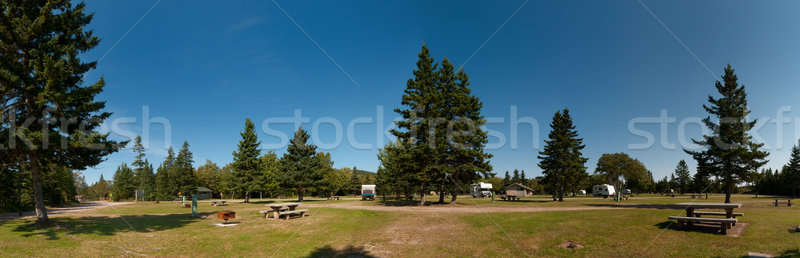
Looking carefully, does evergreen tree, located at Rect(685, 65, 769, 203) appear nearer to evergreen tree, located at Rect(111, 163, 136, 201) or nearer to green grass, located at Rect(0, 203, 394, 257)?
green grass, located at Rect(0, 203, 394, 257)

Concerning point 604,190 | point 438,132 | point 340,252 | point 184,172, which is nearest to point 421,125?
point 438,132

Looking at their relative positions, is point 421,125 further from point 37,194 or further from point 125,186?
point 125,186

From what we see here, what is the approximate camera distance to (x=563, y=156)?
41500 millimetres

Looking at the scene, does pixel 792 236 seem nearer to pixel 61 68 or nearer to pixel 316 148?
pixel 61 68

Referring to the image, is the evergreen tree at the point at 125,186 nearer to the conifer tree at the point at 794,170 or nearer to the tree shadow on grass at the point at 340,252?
the tree shadow on grass at the point at 340,252

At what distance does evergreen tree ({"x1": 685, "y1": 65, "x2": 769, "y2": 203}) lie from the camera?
27094 millimetres

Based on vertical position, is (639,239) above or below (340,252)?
above

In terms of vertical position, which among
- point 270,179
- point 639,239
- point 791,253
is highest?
point 791,253

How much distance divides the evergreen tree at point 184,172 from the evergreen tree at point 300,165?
3541cm

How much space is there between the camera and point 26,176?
3139 cm

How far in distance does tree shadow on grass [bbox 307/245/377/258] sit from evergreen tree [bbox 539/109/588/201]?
38.1m

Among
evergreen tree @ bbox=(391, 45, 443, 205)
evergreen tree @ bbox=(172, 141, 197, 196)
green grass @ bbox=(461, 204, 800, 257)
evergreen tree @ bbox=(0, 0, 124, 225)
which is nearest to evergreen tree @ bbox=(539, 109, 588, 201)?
evergreen tree @ bbox=(391, 45, 443, 205)

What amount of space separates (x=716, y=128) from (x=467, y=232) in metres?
31.3

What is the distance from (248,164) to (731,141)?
54.1 m
